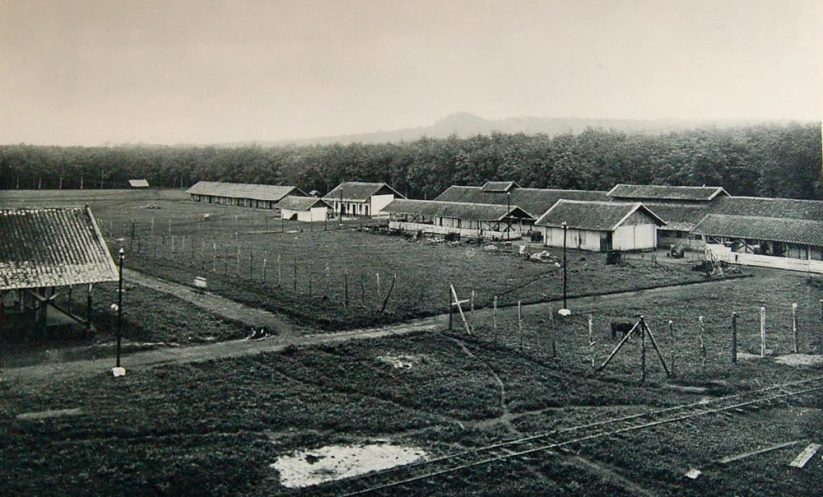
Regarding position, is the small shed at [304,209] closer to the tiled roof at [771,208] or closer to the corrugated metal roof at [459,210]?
the corrugated metal roof at [459,210]

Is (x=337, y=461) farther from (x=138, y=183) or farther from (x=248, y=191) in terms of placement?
(x=138, y=183)

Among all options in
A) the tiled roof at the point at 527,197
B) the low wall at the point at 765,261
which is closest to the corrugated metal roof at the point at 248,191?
the tiled roof at the point at 527,197

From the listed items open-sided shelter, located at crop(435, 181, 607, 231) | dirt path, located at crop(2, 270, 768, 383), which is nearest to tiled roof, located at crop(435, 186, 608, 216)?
open-sided shelter, located at crop(435, 181, 607, 231)

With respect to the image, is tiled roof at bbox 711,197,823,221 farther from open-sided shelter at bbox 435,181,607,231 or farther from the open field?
the open field

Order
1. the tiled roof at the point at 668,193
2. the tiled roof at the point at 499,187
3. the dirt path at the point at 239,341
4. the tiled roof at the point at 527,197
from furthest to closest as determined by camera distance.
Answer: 1. the tiled roof at the point at 499,187
2. the tiled roof at the point at 527,197
3. the tiled roof at the point at 668,193
4. the dirt path at the point at 239,341

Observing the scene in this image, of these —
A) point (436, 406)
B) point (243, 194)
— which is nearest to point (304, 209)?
point (243, 194)

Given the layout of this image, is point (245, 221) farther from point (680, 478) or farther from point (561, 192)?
point (680, 478)

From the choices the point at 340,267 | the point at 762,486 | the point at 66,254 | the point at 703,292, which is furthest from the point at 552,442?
the point at 340,267
